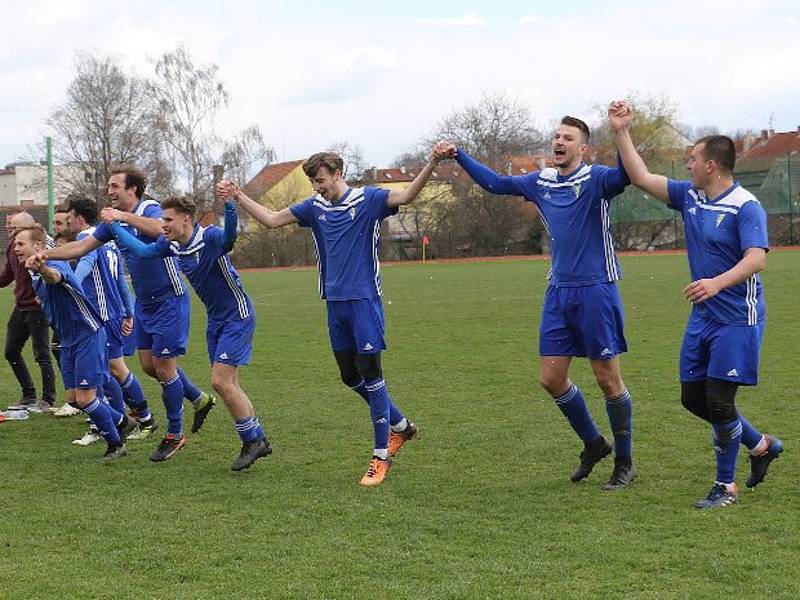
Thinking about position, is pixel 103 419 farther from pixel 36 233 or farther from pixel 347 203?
pixel 347 203

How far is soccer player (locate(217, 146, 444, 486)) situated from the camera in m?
7.45

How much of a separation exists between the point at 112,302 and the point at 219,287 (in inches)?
77.5

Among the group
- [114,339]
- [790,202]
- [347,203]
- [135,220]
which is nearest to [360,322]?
[347,203]

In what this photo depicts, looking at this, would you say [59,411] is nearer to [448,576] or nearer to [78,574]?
[78,574]

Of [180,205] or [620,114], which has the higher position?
[620,114]

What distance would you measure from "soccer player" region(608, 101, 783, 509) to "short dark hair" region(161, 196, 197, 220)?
3234mm

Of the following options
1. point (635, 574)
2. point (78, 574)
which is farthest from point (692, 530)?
point (78, 574)


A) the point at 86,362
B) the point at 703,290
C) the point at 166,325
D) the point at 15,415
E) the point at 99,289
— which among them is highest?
the point at 703,290

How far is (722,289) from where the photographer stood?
19.3 ft

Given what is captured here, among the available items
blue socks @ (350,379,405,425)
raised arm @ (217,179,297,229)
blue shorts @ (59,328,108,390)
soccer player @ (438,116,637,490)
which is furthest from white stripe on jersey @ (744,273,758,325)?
blue shorts @ (59,328,108,390)

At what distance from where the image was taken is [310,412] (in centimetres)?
1012

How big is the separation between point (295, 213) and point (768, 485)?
12.2 feet

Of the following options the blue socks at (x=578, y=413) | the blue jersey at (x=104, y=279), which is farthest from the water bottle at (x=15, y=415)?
the blue socks at (x=578, y=413)

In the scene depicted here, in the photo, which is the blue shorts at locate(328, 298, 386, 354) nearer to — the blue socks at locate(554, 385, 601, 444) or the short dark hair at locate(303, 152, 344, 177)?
the short dark hair at locate(303, 152, 344, 177)
